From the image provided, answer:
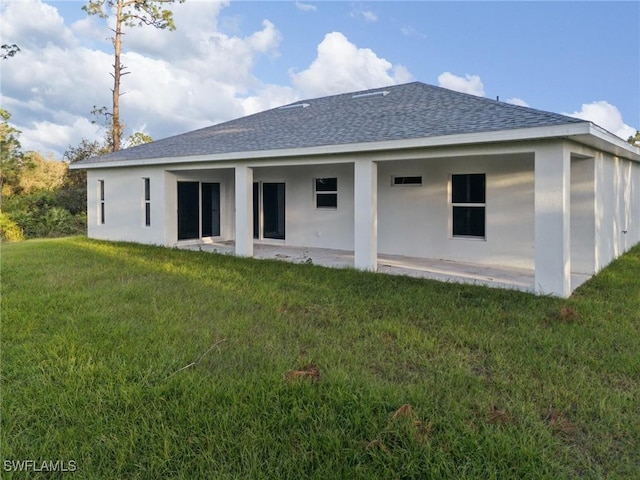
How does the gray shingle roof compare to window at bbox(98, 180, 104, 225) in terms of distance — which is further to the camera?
window at bbox(98, 180, 104, 225)

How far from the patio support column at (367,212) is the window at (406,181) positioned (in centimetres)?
227

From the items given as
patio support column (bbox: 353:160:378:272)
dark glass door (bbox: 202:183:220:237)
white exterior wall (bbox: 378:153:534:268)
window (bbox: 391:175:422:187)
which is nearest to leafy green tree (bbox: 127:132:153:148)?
dark glass door (bbox: 202:183:220:237)

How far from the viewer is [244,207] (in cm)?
1152

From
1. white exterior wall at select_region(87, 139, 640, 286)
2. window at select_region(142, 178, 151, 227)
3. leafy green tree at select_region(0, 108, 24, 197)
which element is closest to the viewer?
white exterior wall at select_region(87, 139, 640, 286)

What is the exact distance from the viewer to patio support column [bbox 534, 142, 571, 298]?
6.86 m

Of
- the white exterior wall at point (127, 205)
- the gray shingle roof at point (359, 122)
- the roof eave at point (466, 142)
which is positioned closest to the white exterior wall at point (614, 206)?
the roof eave at point (466, 142)

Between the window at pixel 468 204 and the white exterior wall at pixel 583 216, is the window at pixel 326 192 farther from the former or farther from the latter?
the white exterior wall at pixel 583 216

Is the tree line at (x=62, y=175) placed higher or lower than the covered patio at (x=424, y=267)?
higher

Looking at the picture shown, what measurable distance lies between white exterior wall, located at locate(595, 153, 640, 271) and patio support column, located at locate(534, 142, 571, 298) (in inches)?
97.1

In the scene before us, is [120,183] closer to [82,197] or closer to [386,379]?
[82,197]

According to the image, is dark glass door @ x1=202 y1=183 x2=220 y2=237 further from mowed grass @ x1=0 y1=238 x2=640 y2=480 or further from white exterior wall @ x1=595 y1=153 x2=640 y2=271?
white exterior wall @ x1=595 y1=153 x2=640 y2=271

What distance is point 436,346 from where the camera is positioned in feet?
15.8

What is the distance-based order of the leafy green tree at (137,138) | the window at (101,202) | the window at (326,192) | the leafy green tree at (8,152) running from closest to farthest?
the window at (326,192)
the window at (101,202)
the leafy green tree at (8,152)
the leafy green tree at (137,138)

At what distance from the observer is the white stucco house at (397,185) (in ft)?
23.6
